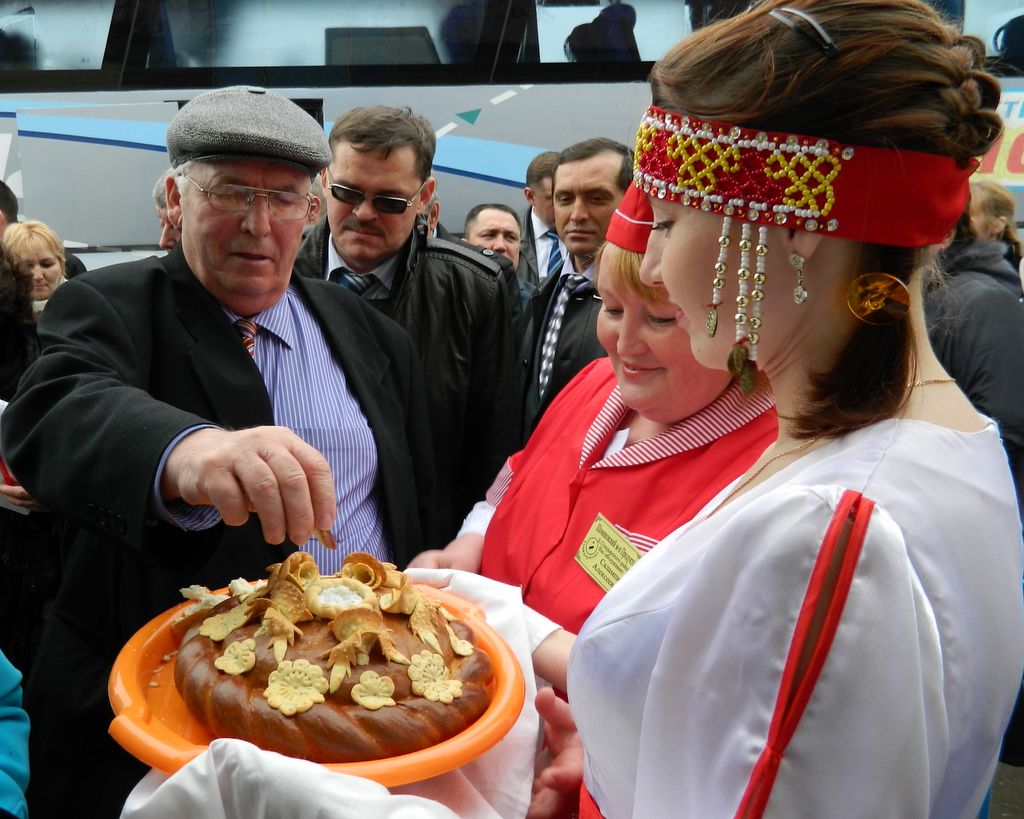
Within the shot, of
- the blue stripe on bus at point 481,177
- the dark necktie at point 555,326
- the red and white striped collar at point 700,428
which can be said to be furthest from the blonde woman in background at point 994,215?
the blue stripe on bus at point 481,177

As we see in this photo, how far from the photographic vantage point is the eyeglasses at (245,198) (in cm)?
214

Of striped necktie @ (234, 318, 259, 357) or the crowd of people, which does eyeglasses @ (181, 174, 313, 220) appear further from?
striped necktie @ (234, 318, 259, 357)

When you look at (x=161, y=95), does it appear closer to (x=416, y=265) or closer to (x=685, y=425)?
(x=416, y=265)

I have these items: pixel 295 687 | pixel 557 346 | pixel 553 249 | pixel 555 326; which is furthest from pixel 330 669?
pixel 553 249

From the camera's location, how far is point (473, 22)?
28.0ft

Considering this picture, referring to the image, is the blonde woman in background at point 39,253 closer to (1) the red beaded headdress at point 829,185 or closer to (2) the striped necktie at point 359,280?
(2) the striped necktie at point 359,280

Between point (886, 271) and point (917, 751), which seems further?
point (886, 271)

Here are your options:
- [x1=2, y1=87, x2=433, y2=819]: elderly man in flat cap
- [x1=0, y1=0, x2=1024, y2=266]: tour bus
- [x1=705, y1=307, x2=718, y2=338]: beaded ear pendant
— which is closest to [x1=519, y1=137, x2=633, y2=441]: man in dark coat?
[x1=2, y1=87, x2=433, y2=819]: elderly man in flat cap

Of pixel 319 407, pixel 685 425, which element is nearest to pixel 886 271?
pixel 685 425

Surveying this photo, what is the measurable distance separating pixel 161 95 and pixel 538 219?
355cm

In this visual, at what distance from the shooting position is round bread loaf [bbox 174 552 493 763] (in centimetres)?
134

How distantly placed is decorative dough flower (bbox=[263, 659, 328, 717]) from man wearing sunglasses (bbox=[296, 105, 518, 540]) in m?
1.75

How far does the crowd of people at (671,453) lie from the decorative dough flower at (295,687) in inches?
8.1

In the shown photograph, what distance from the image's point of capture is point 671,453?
1978mm
